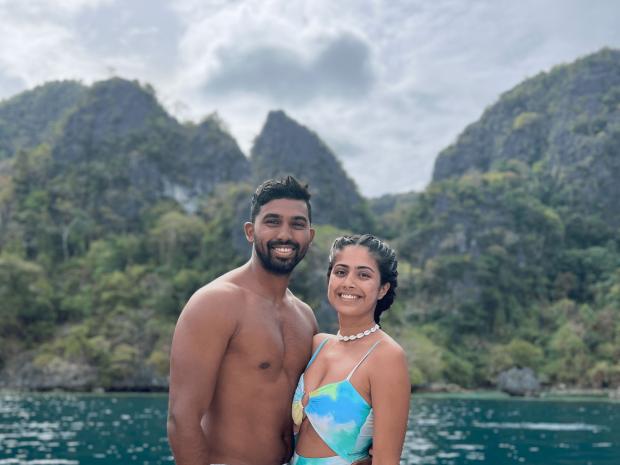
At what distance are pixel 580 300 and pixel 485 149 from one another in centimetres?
6385

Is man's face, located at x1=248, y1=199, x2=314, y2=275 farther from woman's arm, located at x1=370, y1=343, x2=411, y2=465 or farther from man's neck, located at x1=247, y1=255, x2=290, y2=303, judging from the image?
woman's arm, located at x1=370, y1=343, x2=411, y2=465

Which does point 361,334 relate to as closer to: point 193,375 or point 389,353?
point 389,353

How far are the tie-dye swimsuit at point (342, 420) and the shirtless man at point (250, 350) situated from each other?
0.51 metres

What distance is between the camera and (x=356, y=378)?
3684 millimetres

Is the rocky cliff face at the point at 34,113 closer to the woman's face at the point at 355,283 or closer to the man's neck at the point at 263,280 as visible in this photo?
the man's neck at the point at 263,280

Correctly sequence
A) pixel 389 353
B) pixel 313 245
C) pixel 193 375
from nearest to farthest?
pixel 389 353, pixel 193 375, pixel 313 245

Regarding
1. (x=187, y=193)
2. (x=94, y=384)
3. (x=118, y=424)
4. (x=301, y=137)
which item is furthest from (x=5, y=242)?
(x=118, y=424)

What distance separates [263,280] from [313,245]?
77.9 meters

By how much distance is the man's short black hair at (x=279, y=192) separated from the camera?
13.9 feet

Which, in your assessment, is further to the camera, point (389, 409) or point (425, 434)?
point (425, 434)

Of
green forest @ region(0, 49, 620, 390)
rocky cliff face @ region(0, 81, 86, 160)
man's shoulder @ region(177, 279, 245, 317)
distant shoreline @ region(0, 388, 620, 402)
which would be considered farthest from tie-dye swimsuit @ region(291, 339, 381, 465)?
rocky cliff face @ region(0, 81, 86, 160)

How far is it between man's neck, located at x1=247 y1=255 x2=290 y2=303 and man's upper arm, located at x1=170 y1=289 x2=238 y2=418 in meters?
0.42

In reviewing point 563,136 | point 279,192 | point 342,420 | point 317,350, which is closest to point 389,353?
point 342,420

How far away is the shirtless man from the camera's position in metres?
3.91
